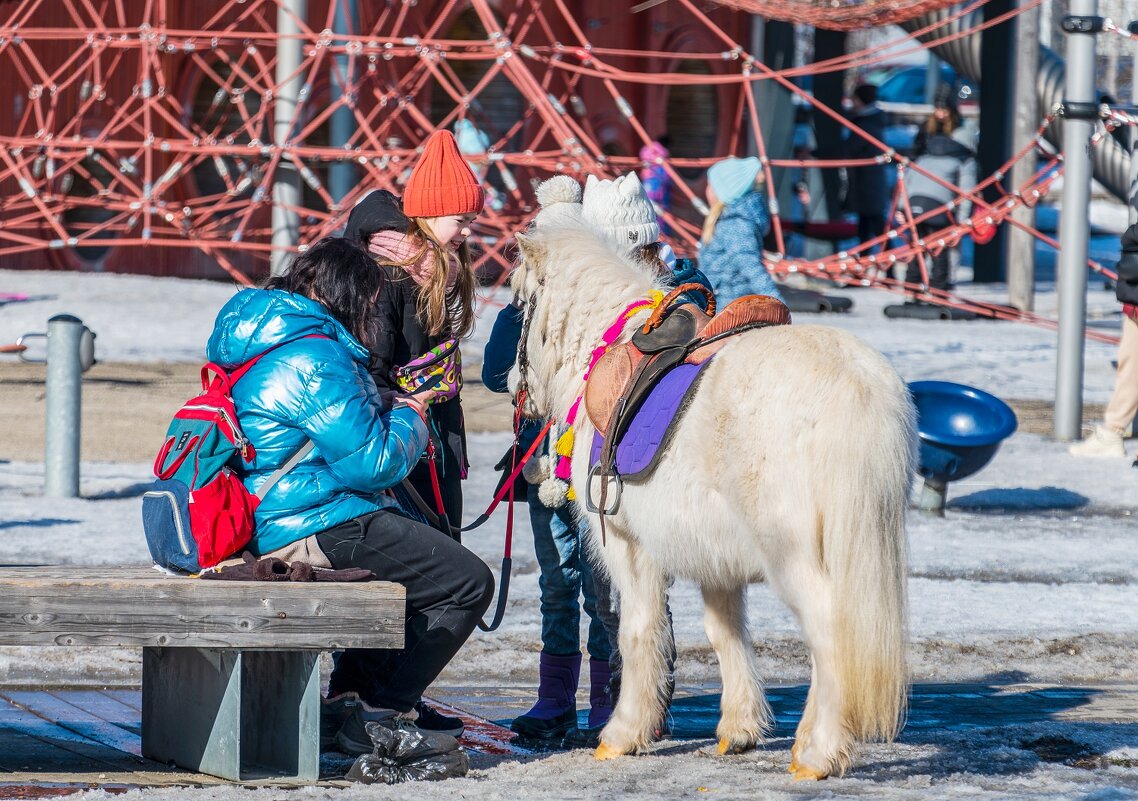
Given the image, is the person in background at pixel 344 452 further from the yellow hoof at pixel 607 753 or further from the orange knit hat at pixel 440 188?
the yellow hoof at pixel 607 753

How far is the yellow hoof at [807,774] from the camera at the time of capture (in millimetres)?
4145

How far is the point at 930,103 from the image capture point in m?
35.0

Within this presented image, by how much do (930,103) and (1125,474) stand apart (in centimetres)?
2655

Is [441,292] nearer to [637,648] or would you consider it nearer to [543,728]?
[637,648]

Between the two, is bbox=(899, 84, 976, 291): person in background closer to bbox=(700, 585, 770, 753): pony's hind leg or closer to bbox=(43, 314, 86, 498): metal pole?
bbox=(43, 314, 86, 498): metal pole

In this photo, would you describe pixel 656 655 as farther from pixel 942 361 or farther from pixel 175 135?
pixel 175 135

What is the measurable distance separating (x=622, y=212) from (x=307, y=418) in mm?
1425

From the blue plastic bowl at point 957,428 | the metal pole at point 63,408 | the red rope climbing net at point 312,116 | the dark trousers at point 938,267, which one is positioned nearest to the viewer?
the blue plastic bowl at point 957,428

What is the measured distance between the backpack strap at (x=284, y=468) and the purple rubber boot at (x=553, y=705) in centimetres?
118

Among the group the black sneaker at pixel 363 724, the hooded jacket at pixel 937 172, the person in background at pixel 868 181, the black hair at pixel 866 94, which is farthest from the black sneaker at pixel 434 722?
the black hair at pixel 866 94

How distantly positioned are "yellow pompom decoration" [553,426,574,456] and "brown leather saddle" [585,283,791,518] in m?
0.20

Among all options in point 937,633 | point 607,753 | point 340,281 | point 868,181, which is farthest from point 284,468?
point 868,181

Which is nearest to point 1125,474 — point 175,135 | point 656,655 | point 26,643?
point 656,655

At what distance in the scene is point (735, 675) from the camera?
→ 475cm
